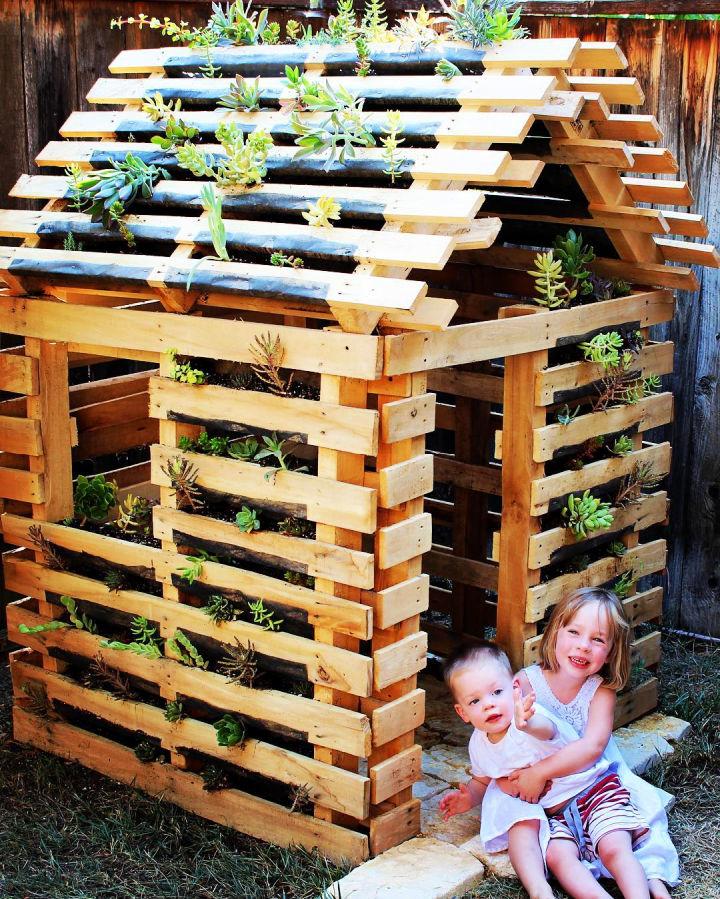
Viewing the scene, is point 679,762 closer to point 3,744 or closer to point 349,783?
point 349,783

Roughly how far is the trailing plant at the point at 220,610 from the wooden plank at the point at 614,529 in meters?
1.15

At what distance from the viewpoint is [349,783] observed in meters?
4.02

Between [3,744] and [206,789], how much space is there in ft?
3.91

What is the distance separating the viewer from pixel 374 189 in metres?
3.97

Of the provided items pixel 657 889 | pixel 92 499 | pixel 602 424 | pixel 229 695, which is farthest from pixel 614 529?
pixel 92 499

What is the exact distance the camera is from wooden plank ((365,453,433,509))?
384 cm

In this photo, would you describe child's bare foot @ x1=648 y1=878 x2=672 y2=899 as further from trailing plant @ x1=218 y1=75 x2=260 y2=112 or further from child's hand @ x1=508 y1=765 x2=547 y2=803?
trailing plant @ x1=218 y1=75 x2=260 y2=112

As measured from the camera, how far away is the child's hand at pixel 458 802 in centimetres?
434

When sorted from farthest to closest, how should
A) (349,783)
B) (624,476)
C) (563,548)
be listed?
(624,476)
(563,548)
(349,783)

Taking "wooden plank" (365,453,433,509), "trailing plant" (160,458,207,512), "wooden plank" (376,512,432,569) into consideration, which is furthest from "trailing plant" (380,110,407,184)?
"trailing plant" (160,458,207,512)

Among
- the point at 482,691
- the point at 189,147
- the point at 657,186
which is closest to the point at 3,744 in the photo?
the point at 482,691

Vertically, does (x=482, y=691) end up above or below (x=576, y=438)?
below

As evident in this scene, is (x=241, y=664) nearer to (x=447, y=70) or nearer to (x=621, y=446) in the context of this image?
(x=621, y=446)

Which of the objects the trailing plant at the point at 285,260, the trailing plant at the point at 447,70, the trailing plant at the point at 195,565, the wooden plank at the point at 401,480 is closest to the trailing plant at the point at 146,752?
the trailing plant at the point at 195,565
